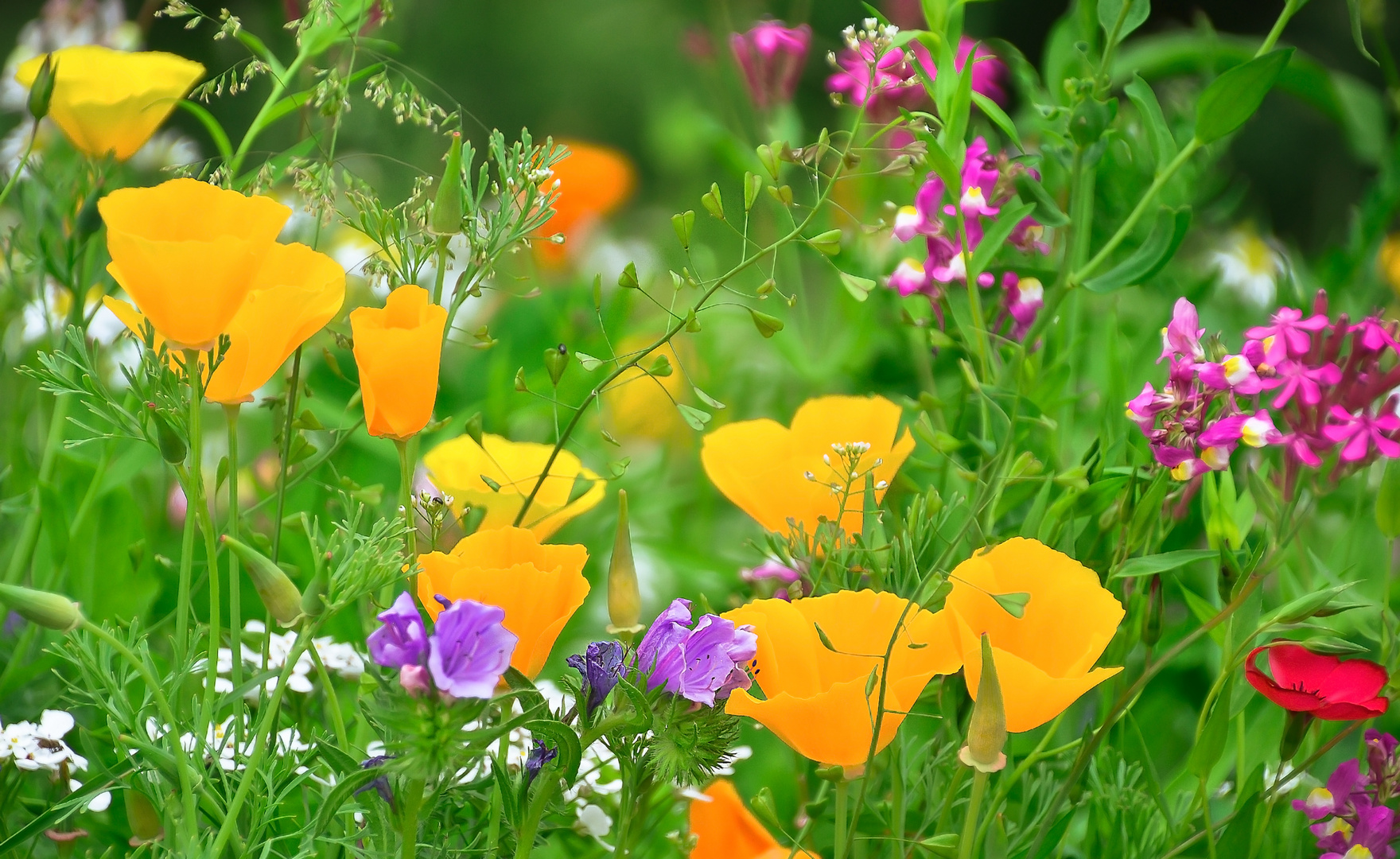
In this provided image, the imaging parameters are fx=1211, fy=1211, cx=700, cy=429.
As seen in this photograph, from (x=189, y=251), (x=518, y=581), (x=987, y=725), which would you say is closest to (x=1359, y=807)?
(x=987, y=725)

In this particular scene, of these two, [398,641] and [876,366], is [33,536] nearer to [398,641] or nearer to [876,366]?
[398,641]

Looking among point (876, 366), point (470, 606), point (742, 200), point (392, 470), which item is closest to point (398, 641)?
point (470, 606)

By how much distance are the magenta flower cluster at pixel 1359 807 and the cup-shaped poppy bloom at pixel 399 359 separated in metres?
0.33

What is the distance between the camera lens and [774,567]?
1.58 feet

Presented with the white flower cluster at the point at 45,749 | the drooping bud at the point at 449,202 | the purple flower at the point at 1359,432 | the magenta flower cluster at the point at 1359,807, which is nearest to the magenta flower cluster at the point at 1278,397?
the purple flower at the point at 1359,432

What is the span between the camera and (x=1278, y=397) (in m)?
0.38

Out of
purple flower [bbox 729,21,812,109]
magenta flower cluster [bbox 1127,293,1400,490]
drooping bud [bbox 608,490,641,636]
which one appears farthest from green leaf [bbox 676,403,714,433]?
purple flower [bbox 729,21,812,109]

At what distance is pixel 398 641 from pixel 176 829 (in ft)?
0.37

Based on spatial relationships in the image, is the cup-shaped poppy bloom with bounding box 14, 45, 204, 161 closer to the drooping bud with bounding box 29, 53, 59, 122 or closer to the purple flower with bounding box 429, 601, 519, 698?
the drooping bud with bounding box 29, 53, 59, 122

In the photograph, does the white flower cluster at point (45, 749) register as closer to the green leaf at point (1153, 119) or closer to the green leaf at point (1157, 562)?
the green leaf at point (1157, 562)

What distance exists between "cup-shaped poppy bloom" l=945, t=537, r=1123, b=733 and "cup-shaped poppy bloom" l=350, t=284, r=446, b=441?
16cm

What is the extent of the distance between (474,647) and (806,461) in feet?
0.52

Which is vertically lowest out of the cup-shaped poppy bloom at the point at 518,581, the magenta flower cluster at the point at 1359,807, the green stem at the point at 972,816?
the magenta flower cluster at the point at 1359,807

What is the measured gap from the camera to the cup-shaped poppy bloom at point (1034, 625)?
0.32 m
